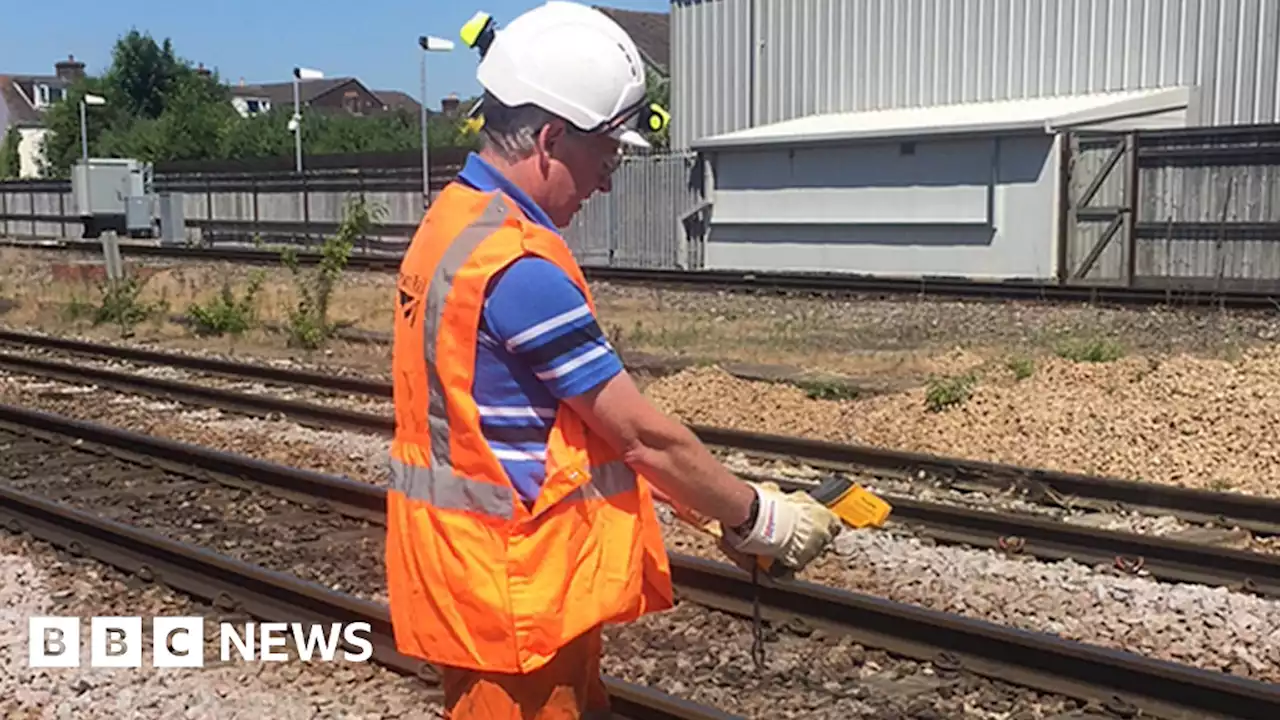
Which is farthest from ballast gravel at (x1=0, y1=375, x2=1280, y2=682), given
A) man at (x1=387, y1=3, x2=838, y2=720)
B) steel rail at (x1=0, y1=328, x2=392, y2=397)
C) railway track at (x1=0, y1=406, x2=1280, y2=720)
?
steel rail at (x1=0, y1=328, x2=392, y2=397)

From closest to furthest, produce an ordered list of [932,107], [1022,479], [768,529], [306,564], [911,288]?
[768,529] → [306,564] → [1022,479] → [911,288] → [932,107]

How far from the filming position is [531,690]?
9.55 feet

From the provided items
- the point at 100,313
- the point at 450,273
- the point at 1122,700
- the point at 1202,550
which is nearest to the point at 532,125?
the point at 450,273

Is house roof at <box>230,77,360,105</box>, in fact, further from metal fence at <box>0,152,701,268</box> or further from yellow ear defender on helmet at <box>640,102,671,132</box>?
yellow ear defender on helmet at <box>640,102,671,132</box>

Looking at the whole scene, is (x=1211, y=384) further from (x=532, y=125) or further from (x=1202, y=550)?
(x=532, y=125)

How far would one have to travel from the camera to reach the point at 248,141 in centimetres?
7306

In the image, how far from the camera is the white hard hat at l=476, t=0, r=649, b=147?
284 cm

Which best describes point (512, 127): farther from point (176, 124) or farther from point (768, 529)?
point (176, 124)

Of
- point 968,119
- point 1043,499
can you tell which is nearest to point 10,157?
point 968,119

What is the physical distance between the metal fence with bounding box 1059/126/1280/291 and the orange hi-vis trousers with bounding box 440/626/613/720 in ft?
65.5

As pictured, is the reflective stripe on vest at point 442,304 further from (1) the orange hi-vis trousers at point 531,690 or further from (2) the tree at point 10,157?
(2) the tree at point 10,157

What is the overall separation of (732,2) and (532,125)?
105 feet

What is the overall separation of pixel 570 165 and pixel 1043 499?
6850 mm

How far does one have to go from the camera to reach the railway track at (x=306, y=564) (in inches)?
215
